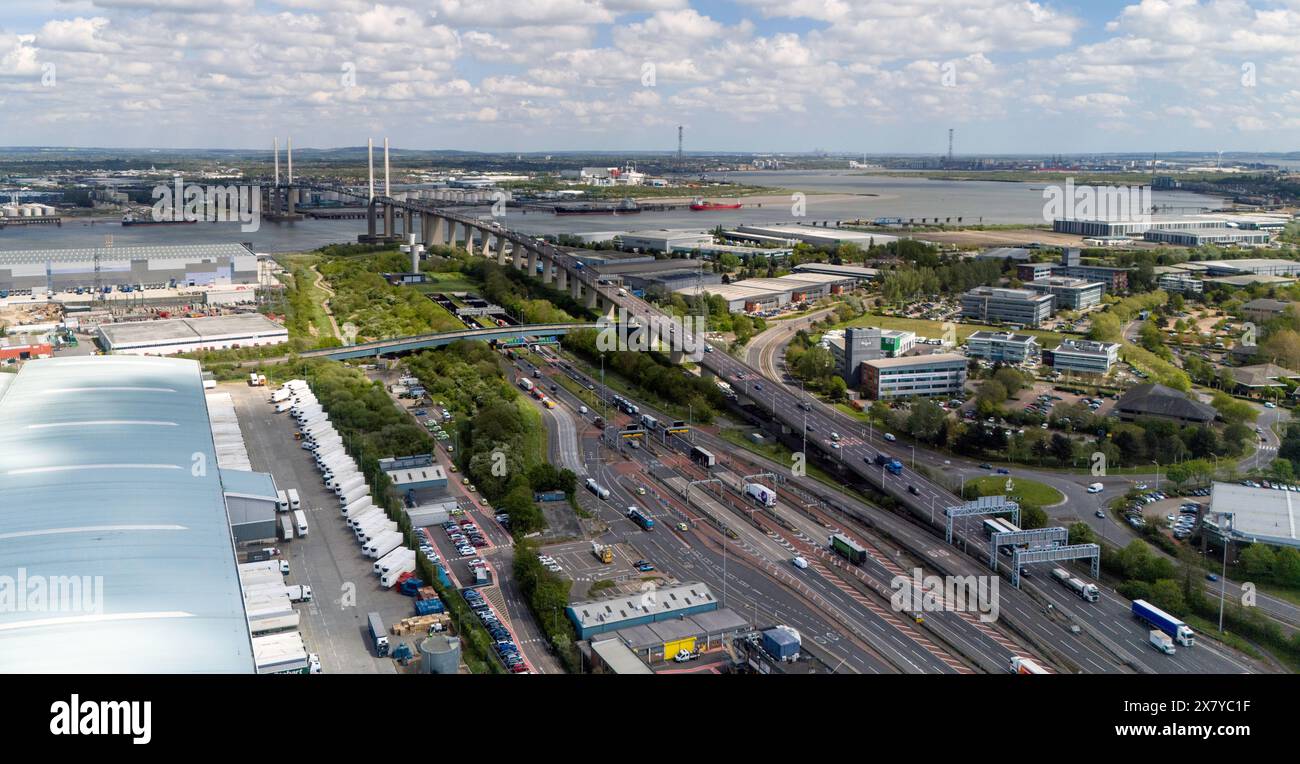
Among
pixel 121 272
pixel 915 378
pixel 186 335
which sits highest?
pixel 121 272

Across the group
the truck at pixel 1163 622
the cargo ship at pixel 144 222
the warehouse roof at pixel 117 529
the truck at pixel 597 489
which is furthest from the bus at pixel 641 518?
the cargo ship at pixel 144 222

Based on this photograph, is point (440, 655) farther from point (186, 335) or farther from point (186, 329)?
point (186, 329)

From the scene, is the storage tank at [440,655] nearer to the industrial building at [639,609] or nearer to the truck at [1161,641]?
the industrial building at [639,609]

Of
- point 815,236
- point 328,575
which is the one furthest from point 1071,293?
point 328,575

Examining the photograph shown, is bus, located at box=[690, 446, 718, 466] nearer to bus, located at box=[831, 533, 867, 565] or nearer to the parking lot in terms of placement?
A: bus, located at box=[831, 533, 867, 565]

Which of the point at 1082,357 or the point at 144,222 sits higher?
the point at 144,222

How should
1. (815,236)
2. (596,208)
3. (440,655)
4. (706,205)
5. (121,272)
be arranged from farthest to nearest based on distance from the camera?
(706,205), (596,208), (815,236), (121,272), (440,655)
